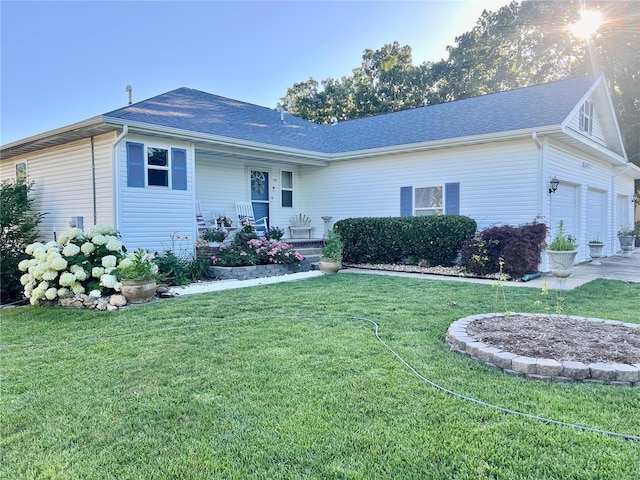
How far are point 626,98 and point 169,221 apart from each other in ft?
74.5

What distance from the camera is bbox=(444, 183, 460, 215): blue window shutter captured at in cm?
1012

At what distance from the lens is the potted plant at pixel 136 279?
233 inches

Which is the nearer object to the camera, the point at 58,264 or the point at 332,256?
the point at 58,264

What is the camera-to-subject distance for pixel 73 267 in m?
6.08

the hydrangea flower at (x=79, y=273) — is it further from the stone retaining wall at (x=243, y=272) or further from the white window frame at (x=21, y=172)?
the white window frame at (x=21, y=172)


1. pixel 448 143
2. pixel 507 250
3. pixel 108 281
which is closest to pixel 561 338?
pixel 507 250

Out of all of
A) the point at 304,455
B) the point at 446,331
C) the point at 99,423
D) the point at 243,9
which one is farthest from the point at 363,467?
the point at 243,9

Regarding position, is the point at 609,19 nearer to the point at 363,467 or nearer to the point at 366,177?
the point at 366,177

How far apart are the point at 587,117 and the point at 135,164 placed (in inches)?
467

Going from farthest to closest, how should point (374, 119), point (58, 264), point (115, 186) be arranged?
1. point (374, 119)
2. point (115, 186)
3. point (58, 264)

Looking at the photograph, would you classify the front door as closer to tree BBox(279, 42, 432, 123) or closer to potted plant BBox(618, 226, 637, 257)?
potted plant BBox(618, 226, 637, 257)

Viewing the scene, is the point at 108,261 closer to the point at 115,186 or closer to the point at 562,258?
the point at 115,186

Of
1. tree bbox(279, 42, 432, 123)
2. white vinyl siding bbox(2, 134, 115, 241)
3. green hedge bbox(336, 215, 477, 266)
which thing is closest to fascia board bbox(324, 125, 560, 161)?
green hedge bbox(336, 215, 477, 266)

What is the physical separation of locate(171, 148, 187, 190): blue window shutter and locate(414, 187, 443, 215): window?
582cm
